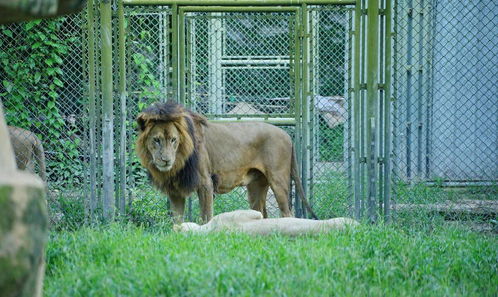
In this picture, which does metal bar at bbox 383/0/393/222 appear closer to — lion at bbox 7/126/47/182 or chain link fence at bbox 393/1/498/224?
chain link fence at bbox 393/1/498/224

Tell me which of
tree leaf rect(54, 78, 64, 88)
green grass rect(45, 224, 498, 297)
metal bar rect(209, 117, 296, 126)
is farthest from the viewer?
tree leaf rect(54, 78, 64, 88)

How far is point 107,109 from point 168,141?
731 mm

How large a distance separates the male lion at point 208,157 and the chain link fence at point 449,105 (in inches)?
61.1

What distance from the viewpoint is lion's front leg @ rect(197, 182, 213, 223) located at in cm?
789

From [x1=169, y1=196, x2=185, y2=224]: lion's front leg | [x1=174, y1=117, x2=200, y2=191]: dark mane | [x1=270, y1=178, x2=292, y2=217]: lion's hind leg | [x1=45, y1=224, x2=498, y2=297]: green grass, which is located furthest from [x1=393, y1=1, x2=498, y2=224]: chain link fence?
[x1=45, y1=224, x2=498, y2=297]: green grass

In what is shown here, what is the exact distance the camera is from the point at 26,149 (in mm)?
8125

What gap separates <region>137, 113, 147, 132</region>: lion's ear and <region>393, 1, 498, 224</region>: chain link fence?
10.5 feet

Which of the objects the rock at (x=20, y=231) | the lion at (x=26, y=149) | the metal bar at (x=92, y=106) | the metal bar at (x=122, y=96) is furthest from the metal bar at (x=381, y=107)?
the rock at (x=20, y=231)

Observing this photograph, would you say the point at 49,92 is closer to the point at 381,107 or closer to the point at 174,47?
the point at 174,47

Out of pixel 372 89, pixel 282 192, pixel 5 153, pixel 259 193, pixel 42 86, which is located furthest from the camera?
pixel 42 86

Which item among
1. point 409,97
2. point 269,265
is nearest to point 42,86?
point 409,97

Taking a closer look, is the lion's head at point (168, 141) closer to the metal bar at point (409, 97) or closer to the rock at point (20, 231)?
the metal bar at point (409, 97)

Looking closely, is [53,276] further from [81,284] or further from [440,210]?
[440,210]

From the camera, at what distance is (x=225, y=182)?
8484mm
